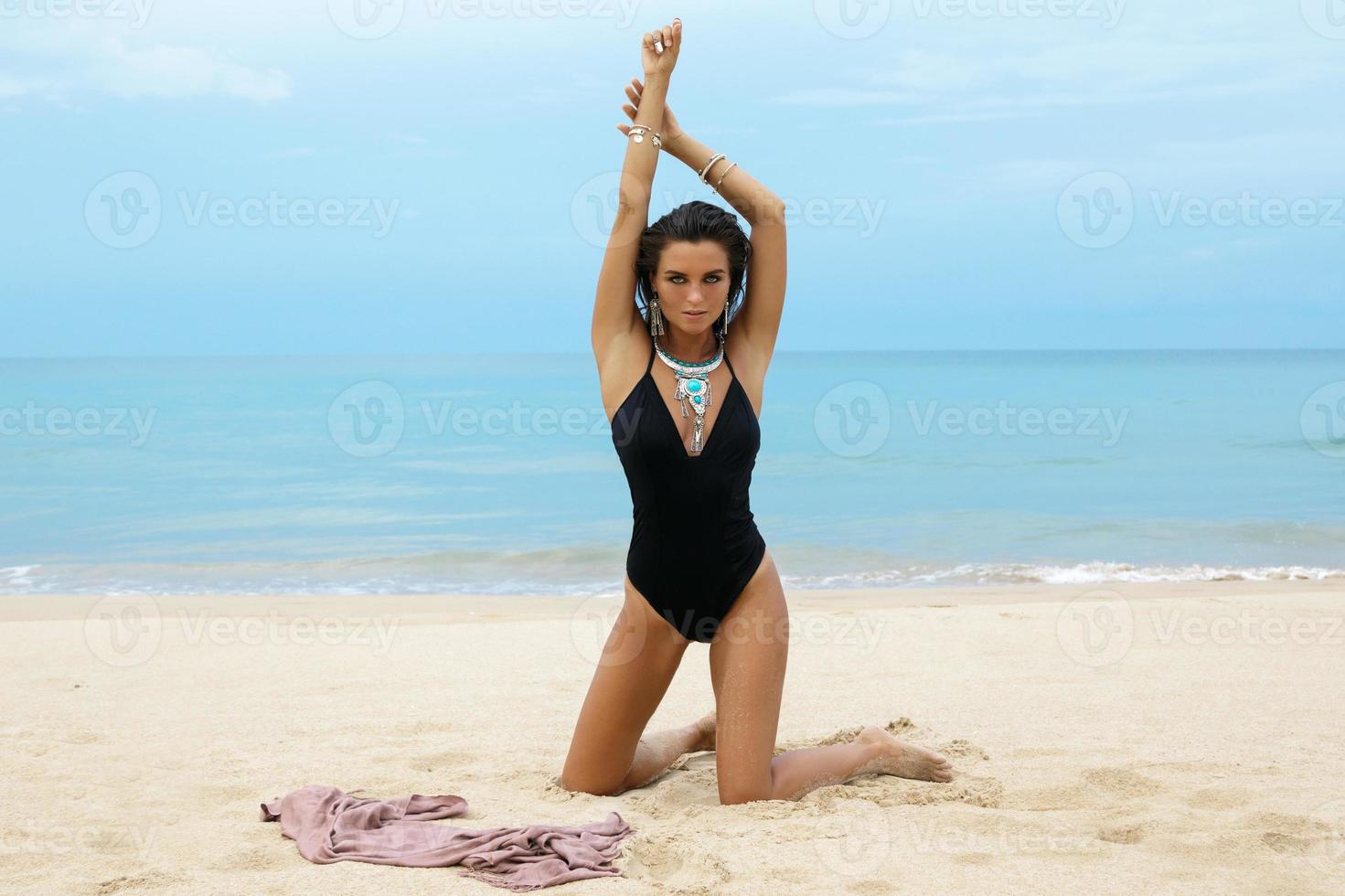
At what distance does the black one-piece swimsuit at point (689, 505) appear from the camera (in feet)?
12.6

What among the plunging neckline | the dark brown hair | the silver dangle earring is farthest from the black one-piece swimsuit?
the dark brown hair

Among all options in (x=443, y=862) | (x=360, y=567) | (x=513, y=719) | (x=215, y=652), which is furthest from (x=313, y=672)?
(x=360, y=567)

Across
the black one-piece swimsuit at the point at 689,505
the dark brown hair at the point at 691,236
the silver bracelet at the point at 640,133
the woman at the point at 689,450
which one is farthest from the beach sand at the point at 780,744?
the silver bracelet at the point at 640,133

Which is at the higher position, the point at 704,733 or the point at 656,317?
the point at 656,317

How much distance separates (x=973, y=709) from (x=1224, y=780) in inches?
55.8

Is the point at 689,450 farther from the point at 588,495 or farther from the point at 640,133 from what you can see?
the point at 588,495

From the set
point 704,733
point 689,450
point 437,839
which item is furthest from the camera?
point 704,733

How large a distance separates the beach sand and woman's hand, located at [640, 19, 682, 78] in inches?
99.8

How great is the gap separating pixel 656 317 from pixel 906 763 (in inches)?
73.6

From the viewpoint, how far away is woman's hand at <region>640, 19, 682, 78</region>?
3961 mm

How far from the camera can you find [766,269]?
407cm

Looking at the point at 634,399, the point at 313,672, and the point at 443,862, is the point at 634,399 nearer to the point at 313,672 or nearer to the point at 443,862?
the point at 443,862

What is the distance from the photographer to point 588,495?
18656 millimetres

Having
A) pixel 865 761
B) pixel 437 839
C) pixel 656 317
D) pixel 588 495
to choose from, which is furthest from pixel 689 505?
pixel 588 495
